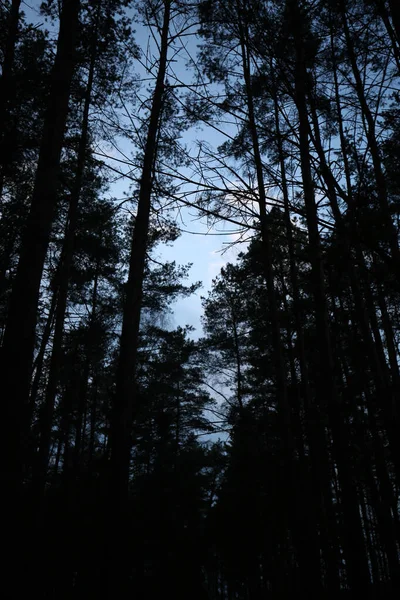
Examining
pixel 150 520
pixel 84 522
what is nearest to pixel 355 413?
pixel 84 522

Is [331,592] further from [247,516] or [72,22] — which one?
[72,22]

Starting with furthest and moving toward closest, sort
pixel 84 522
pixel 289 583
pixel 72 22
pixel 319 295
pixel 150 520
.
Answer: pixel 289 583, pixel 150 520, pixel 84 522, pixel 72 22, pixel 319 295

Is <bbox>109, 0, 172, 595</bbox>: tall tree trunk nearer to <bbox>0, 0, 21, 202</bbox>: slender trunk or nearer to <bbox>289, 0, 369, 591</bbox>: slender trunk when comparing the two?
<bbox>289, 0, 369, 591</bbox>: slender trunk

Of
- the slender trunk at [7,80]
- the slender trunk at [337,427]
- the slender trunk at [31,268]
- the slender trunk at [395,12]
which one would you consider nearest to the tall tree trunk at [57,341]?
the slender trunk at [7,80]

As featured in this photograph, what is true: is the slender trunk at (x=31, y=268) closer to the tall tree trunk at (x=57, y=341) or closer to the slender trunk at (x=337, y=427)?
the tall tree trunk at (x=57, y=341)

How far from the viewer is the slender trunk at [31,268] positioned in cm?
360

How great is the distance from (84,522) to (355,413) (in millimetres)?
7206

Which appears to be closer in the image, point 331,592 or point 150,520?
point 331,592

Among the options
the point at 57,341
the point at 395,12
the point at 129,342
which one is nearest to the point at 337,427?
the point at 395,12

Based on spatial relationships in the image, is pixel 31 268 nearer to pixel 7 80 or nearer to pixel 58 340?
pixel 58 340

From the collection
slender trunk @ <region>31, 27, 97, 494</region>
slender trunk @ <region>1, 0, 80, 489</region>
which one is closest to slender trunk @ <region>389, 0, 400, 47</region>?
slender trunk @ <region>1, 0, 80, 489</region>

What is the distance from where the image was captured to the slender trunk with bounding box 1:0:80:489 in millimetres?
3596

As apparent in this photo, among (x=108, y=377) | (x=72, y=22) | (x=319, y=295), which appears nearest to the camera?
(x=319, y=295)

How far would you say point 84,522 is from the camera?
756cm
